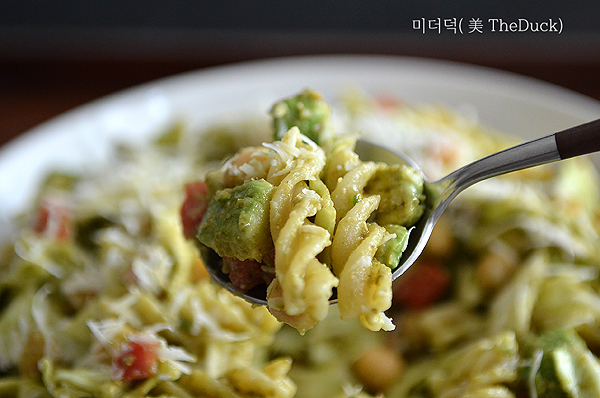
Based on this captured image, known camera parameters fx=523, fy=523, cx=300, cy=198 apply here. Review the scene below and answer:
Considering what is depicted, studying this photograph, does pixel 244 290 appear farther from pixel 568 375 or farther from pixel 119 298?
pixel 568 375

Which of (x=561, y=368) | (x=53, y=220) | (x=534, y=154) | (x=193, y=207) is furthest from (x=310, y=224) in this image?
(x=53, y=220)

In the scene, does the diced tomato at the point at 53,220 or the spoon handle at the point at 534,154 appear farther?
the diced tomato at the point at 53,220

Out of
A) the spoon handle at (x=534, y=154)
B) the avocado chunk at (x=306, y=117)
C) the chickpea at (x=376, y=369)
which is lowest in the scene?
the chickpea at (x=376, y=369)

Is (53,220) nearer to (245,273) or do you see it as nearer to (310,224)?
(245,273)

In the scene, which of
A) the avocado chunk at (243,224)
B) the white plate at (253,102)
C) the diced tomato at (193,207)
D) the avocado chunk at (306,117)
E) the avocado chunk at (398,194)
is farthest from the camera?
the white plate at (253,102)

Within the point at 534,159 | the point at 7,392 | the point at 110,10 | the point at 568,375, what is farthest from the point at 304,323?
the point at 110,10

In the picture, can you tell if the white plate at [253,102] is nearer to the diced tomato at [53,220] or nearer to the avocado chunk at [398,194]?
the diced tomato at [53,220]

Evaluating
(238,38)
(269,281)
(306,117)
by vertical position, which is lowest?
(269,281)

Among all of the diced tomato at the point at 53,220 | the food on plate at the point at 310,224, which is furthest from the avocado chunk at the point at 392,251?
the diced tomato at the point at 53,220
